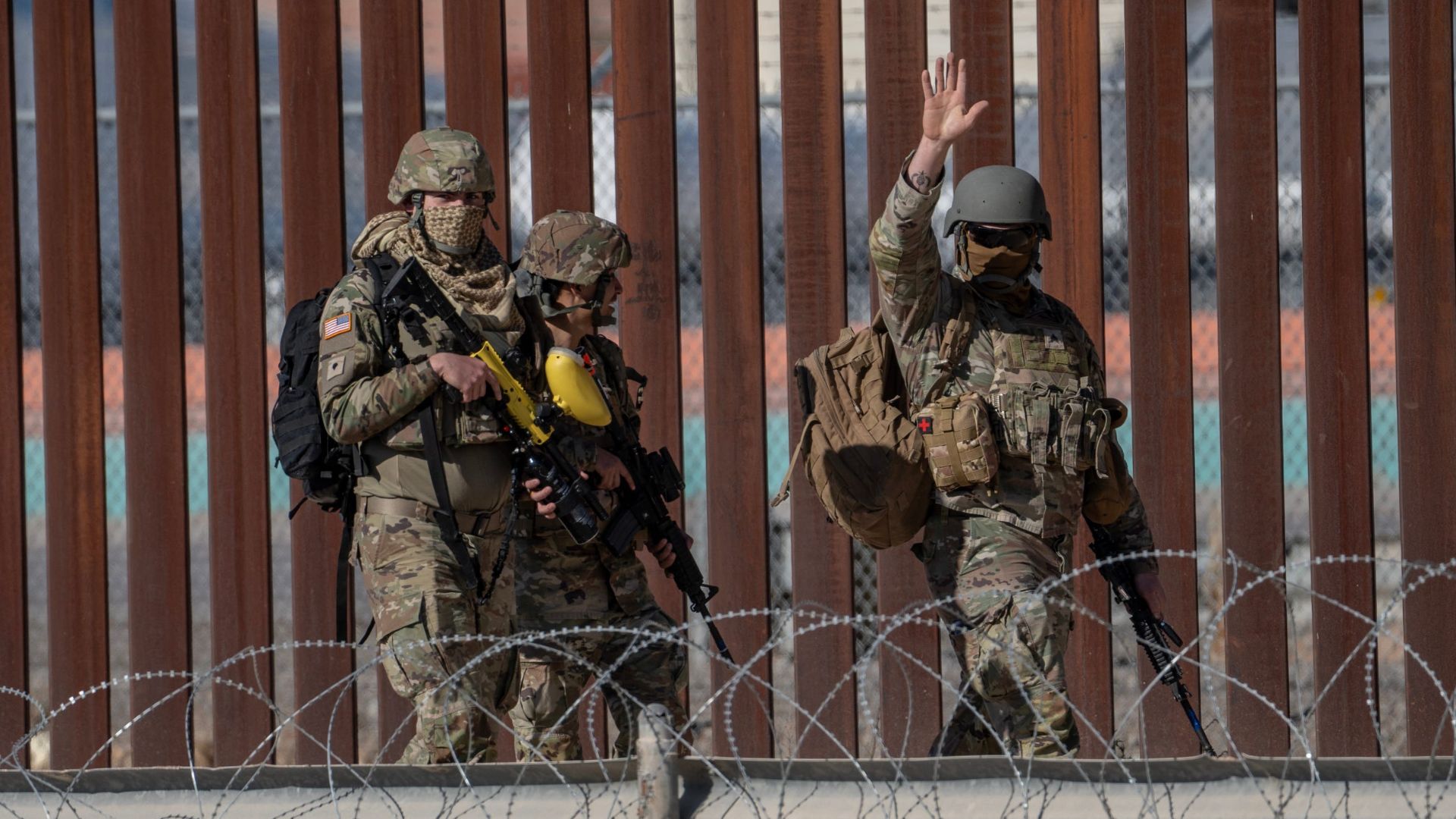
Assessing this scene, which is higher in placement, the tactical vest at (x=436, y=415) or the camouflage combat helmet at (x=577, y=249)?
the camouflage combat helmet at (x=577, y=249)

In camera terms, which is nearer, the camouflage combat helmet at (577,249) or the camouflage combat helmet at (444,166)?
the camouflage combat helmet at (444,166)

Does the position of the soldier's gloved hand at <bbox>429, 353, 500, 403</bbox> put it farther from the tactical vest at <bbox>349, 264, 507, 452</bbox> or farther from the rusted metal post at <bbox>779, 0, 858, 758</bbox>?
the rusted metal post at <bbox>779, 0, 858, 758</bbox>

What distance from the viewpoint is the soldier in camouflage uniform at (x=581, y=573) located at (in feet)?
13.7

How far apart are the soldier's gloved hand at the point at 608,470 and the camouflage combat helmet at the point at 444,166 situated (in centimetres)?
72

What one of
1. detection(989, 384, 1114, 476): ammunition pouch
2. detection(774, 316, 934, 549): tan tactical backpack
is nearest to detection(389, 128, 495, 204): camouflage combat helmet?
detection(774, 316, 934, 549): tan tactical backpack

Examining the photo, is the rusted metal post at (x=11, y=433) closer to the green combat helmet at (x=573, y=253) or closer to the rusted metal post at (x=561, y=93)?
the rusted metal post at (x=561, y=93)

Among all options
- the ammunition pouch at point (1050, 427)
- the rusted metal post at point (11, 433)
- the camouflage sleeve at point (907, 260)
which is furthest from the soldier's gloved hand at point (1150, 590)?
the rusted metal post at point (11, 433)

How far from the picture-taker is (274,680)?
227 inches

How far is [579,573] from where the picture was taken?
4.36 m

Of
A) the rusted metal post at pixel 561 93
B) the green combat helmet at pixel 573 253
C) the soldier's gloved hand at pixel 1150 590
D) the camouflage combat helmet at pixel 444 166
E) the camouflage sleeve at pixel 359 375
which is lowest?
the soldier's gloved hand at pixel 1150 590

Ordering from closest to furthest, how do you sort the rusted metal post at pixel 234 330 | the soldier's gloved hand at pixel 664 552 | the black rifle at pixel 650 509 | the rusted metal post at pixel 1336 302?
the black rifle at pixel 650 509
the soldier's gloved hand at pixel 664 552
the rusted metal post at pixel 1336 302
the rusted metal post at pixel 234 330

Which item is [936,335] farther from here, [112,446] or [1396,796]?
[112,446]

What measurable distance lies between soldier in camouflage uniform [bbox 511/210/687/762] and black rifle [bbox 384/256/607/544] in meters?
0.12

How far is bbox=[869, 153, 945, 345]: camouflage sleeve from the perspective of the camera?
12.2 ft
